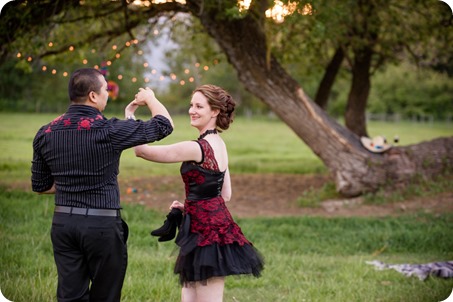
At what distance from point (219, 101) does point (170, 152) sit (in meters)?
0.49

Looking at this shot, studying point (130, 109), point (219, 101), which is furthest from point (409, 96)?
point (130, 109)

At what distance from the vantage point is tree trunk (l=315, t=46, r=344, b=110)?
1363 centimetres

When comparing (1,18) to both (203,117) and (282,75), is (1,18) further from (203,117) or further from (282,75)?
(203,117)

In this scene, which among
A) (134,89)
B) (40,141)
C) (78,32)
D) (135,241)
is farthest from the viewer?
(134,89)

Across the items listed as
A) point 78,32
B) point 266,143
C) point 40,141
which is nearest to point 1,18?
point 78,32

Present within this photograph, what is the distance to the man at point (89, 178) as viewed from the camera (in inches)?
133

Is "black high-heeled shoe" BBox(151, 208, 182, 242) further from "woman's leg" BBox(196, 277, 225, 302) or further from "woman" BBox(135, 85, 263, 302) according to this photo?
"woman's leg" BBox(196, 277, 225, 302)

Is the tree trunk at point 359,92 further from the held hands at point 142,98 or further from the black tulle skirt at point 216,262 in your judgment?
the held hands at point 142,98

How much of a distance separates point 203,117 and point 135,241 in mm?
4031

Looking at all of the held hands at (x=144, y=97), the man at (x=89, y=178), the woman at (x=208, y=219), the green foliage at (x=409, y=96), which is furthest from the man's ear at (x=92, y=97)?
the green foliage at (x=409, y=96)

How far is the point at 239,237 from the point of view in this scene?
3.86 meters

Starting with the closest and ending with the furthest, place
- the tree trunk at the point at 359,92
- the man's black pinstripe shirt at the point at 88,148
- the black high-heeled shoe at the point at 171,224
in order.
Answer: the man's black pinstripe shirt at the point at 88,148 < the black high-heeled shoe at the point at 171,224 < the tree trunk at the point at 359,92

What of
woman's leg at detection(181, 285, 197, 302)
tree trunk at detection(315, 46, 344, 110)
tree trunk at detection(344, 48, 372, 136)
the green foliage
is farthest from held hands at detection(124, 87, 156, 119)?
the green foliage

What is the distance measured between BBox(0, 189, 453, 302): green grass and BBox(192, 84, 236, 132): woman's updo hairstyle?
0.94 metres
